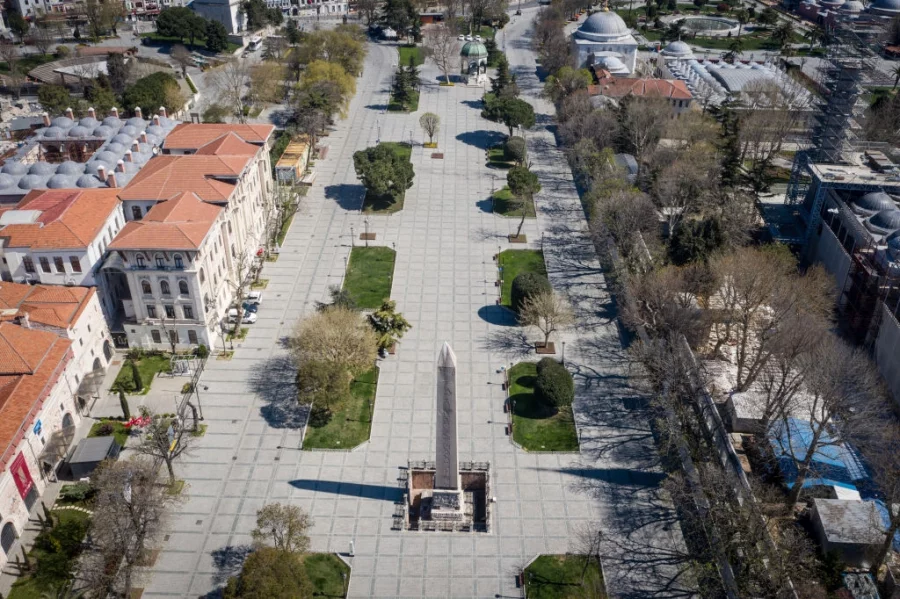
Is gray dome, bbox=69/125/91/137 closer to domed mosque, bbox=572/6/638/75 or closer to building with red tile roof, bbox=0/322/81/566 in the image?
building with red tile roof, bbox=0/322/81/566

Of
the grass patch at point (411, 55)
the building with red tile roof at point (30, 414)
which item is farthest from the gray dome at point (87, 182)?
the grass patch at point (411, 55)

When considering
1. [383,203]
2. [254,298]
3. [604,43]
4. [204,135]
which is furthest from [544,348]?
[604,43]

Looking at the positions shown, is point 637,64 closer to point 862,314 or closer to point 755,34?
point 755,34

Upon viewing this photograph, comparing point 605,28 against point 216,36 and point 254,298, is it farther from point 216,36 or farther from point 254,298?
point 254,298

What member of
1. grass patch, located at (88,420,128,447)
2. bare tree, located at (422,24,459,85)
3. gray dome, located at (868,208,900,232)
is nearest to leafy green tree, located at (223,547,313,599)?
grass patch, located at (88,420,128,447)

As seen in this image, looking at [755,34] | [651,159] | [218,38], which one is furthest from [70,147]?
[755,34]
